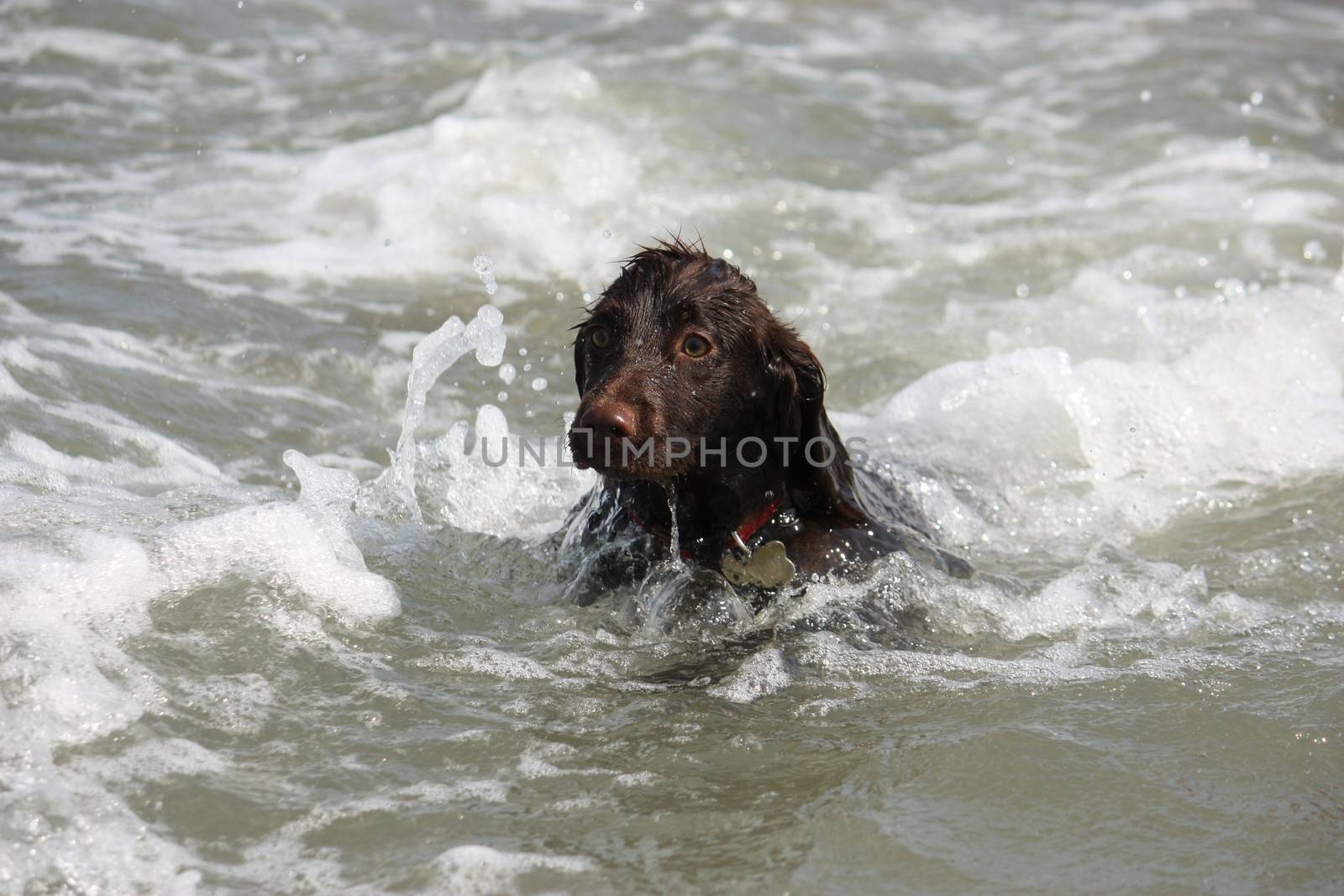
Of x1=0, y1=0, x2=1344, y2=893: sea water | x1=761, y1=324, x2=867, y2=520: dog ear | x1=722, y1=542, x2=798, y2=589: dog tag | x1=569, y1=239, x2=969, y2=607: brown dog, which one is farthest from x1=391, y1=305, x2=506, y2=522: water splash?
x1=722, y1=542, x2=798, y2=589: dog tag

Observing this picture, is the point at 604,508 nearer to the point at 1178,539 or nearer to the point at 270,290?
the point at 1178,539

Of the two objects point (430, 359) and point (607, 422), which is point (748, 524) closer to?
point (607, 422)

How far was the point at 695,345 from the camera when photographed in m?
4.32

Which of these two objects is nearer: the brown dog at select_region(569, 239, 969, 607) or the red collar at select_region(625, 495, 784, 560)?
the brown dog at select_region(569, 239, 969, 607)

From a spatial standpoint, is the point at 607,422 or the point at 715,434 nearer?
the point at 607,422

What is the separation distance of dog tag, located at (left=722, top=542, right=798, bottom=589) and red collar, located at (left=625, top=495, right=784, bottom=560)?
56 mm

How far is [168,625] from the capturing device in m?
4.09

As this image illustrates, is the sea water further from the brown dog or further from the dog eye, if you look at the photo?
the dog eye

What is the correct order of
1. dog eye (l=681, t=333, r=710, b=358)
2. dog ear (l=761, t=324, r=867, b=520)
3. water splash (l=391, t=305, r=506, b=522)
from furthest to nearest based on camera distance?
1. water splash (l=391, t=305, r=506, b=522)
2. dog ear (l=761, t=324, r=867, b=520)
3. dog eye (l=681, t=333, r=710, b=358)

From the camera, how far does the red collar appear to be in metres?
4.58

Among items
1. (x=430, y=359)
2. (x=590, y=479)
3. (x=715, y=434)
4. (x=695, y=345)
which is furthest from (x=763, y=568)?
(x=430, y=359)

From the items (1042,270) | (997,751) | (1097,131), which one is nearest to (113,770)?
(997,751)

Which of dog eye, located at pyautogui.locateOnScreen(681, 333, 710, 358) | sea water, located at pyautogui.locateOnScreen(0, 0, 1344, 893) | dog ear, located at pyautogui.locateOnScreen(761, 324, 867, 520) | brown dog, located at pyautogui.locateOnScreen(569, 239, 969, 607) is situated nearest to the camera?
sea water, located at pyautogui.locateOnScreen(0, 0, 1344, 893)

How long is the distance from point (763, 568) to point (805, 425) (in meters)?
0.49
